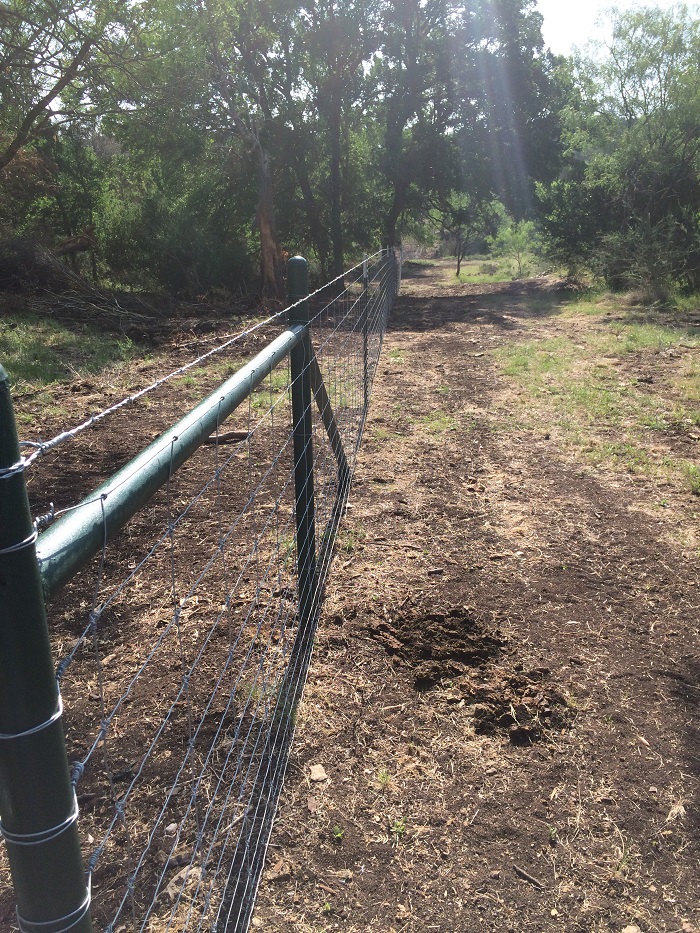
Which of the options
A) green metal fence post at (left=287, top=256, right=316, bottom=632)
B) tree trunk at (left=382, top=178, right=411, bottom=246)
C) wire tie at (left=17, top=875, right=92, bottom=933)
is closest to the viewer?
wire tie at (left=17, top=875, right=92, bottom=933)

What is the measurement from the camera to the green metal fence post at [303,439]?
9.65 feet

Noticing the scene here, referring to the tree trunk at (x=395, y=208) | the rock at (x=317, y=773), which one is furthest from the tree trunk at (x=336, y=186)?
the rock at (x=317, y=773)

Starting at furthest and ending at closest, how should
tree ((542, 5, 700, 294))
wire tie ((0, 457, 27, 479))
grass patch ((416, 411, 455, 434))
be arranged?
tree ((542, 5, 700, 294)) → grass patch ((416, 411, 455, 434)) → wire tie ((0, 457, 27, 479))

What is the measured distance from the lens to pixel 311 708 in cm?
280

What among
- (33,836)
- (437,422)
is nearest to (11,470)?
(33,836)

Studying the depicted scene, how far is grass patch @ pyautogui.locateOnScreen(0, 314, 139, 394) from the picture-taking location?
8125mm

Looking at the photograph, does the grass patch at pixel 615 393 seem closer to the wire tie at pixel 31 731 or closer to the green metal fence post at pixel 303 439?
the green metal fence post at pixel 303 439

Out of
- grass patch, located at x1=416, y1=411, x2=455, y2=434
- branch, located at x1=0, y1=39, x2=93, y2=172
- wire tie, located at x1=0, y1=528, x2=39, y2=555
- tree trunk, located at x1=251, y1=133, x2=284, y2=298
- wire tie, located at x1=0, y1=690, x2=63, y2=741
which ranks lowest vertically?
grass patch, located at x1=416, y1=411, x2=455, y2=434

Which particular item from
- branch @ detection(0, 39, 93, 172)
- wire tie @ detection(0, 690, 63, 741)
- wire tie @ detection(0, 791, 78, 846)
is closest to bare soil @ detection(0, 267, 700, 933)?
wire tie @ detection(0, 791, 78, 846)

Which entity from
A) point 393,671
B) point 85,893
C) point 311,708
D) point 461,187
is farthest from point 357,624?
point 461,187

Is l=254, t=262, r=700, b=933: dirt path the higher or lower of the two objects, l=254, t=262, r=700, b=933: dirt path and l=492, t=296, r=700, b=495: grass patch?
the lower

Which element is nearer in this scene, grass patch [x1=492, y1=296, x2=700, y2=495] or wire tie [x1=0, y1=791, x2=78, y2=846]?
wire tie [x1=0, y1=791, x2=78, y2=846]

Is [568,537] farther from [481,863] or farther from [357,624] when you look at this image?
[481,863]

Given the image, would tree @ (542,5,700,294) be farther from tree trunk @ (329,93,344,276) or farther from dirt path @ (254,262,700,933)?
dirt path @ (254,262,700,933)
